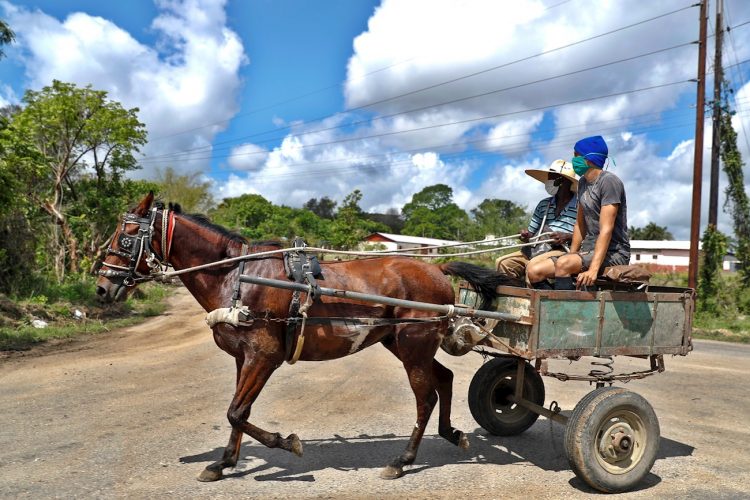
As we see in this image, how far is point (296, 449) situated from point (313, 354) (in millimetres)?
748

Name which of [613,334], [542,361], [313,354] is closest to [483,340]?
[542,361]

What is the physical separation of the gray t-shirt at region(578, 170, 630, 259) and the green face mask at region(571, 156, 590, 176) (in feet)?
0.26

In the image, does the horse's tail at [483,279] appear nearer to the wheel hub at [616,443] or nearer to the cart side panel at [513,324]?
the cart side panel at [513,324]

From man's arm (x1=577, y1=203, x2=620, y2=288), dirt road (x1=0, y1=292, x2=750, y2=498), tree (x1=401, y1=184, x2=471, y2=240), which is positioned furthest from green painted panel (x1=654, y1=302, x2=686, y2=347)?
tree (x1=401, y1=184, x2=471, y2=240)

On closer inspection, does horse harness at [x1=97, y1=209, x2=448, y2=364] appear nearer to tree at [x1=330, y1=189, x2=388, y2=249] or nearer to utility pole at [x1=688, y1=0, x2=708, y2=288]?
utility pole at [x1=688, y1=0, x2=708, y2=288]

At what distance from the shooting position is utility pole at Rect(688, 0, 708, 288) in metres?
17.1

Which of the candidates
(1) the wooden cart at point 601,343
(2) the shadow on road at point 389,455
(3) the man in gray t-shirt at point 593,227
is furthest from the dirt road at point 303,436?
(3) the man in gray t-shirt at point 593,227

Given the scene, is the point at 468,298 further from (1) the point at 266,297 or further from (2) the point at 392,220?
(2) the point at 392,220

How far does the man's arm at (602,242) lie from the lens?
4.50 meters

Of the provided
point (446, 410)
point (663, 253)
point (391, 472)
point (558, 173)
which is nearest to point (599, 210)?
point (558, 173)

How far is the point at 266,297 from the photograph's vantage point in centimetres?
456

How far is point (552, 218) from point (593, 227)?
808 millimetres

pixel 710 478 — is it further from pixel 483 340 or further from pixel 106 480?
pixel 106 480

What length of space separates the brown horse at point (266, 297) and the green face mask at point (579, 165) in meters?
1.15
